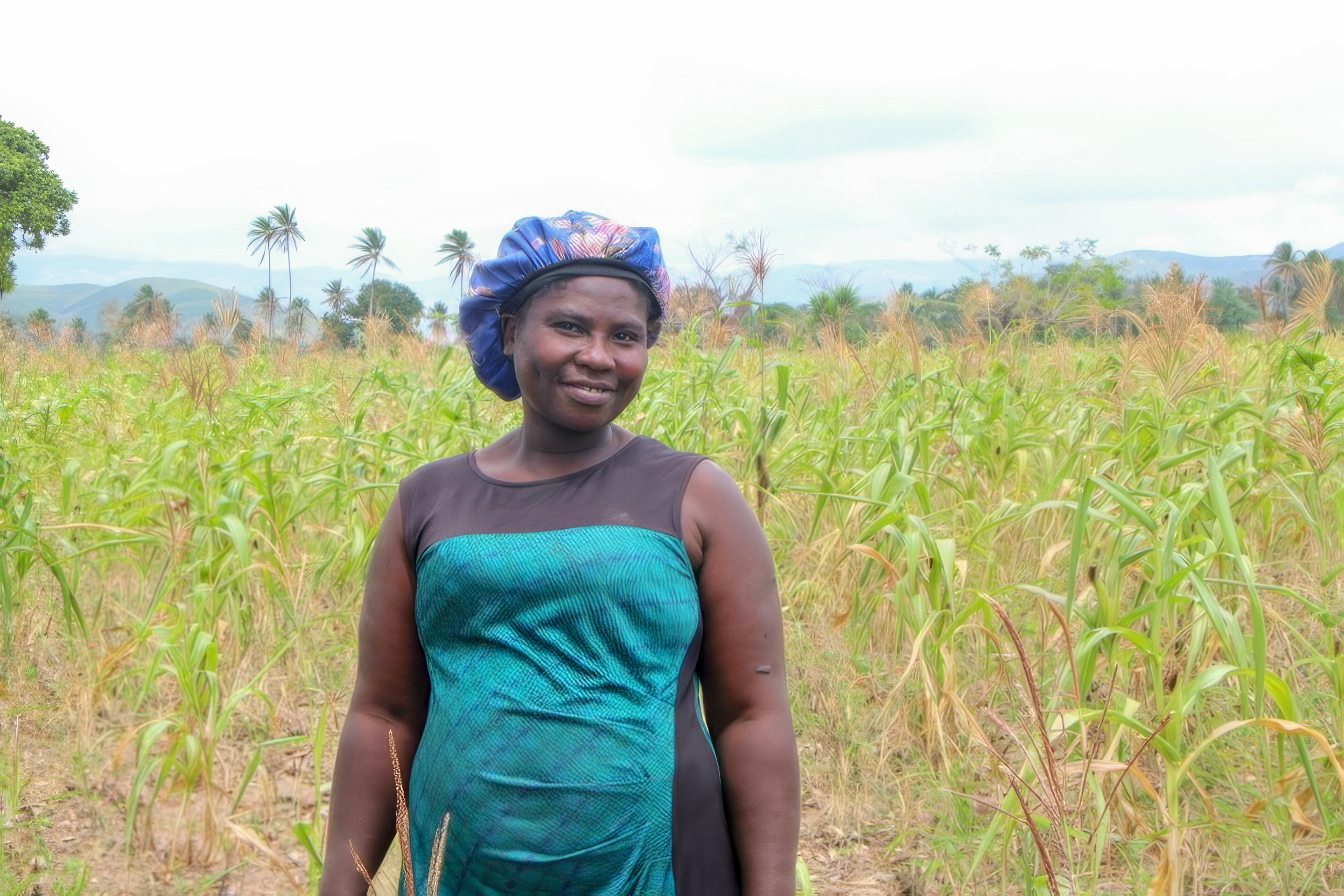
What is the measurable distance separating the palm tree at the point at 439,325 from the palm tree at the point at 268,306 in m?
1.01

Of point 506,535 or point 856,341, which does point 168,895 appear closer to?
point 506,535

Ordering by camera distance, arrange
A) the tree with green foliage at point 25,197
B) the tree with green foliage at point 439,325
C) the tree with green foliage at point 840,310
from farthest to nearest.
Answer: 1. the tree with green foliage at point 25,197
2. the tree with green foliage at point 439,325
3. the tree with green foliage at point 840,310

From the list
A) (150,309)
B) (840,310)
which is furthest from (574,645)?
(150,309)

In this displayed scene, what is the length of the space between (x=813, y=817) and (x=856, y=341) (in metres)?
3.17

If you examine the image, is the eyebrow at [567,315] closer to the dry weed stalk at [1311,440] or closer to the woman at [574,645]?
the woman at [574,645]

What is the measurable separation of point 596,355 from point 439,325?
5.91 meters

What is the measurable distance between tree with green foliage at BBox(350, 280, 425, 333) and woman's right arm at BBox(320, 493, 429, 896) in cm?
583

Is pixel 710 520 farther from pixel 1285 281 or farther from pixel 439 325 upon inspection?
pixel 439 325

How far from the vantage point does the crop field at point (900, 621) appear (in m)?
1.92

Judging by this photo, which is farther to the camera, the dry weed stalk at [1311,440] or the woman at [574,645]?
the dry weed stalk at [1311,440]

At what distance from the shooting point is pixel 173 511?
2.91 metres

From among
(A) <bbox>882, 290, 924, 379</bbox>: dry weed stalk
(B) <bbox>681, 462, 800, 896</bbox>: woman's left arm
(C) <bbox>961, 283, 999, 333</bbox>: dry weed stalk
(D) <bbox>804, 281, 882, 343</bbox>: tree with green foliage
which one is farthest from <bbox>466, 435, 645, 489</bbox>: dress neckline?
(C) <bbox>961, 283, 999, 333</bbox>: dry weed stalk

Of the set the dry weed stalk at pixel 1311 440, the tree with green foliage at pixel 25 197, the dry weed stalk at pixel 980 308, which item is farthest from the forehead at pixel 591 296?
the tree with green foliage at pixel 25 197

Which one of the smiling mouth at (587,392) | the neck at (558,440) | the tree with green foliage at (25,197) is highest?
the tree with green foliage at (25,197)
